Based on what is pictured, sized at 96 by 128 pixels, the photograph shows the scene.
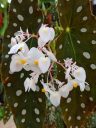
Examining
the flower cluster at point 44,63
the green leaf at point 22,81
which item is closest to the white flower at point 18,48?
A: the flower cluster at point 44,63

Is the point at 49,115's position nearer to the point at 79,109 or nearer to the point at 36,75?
the point at 79,109

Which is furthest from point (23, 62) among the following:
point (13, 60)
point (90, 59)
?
point (90, 59)

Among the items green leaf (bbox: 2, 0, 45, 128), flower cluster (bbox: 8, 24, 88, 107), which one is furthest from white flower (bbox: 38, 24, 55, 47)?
green leaf (bbox: 2, 0, 45, 128)

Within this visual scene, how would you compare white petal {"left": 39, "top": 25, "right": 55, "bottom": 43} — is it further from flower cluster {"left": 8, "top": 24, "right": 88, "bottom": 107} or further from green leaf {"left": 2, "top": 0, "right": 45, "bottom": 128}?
green leaf {"left": 2, "top": 0, "right": 45, "bottom": 128}

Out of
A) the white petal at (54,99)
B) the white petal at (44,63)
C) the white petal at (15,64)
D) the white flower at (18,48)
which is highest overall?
the white flower at (18,48)

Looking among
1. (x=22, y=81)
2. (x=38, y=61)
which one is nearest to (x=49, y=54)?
(x=38, y=61)

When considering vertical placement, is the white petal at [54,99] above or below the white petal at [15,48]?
below

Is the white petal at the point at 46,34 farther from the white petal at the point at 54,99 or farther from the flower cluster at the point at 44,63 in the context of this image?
the white petal at the point at 54,99
